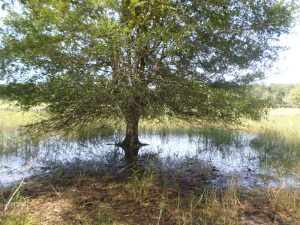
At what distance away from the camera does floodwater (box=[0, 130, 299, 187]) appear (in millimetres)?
7147

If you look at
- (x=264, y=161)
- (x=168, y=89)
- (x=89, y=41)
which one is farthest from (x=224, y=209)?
(x=264, y=161)

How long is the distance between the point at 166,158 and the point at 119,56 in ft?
12.5

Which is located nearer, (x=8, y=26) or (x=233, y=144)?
(x=8, y=26)

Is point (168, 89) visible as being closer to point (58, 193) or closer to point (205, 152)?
point (58, 193)

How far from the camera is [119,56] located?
6426 millimetres

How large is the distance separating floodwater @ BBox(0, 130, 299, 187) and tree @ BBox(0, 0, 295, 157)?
134 centimetres

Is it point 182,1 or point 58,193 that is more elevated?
point 182,1

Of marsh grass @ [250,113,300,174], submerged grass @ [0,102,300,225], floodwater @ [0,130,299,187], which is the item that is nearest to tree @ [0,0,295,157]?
floodwater @ [0,130,299,187]

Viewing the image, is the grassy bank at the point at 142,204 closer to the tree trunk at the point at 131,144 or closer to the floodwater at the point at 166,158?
the floodwater at the point at 166,158

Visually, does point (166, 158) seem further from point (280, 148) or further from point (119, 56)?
point (280, 148)

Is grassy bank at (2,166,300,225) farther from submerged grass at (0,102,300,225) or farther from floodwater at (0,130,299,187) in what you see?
floodwater at (0,130,299,187)

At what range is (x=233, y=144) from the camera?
1190 centimetres

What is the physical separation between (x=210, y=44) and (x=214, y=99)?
6.44 feet

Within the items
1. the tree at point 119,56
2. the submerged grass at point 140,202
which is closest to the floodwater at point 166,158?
the submerged grass at point 140,202
